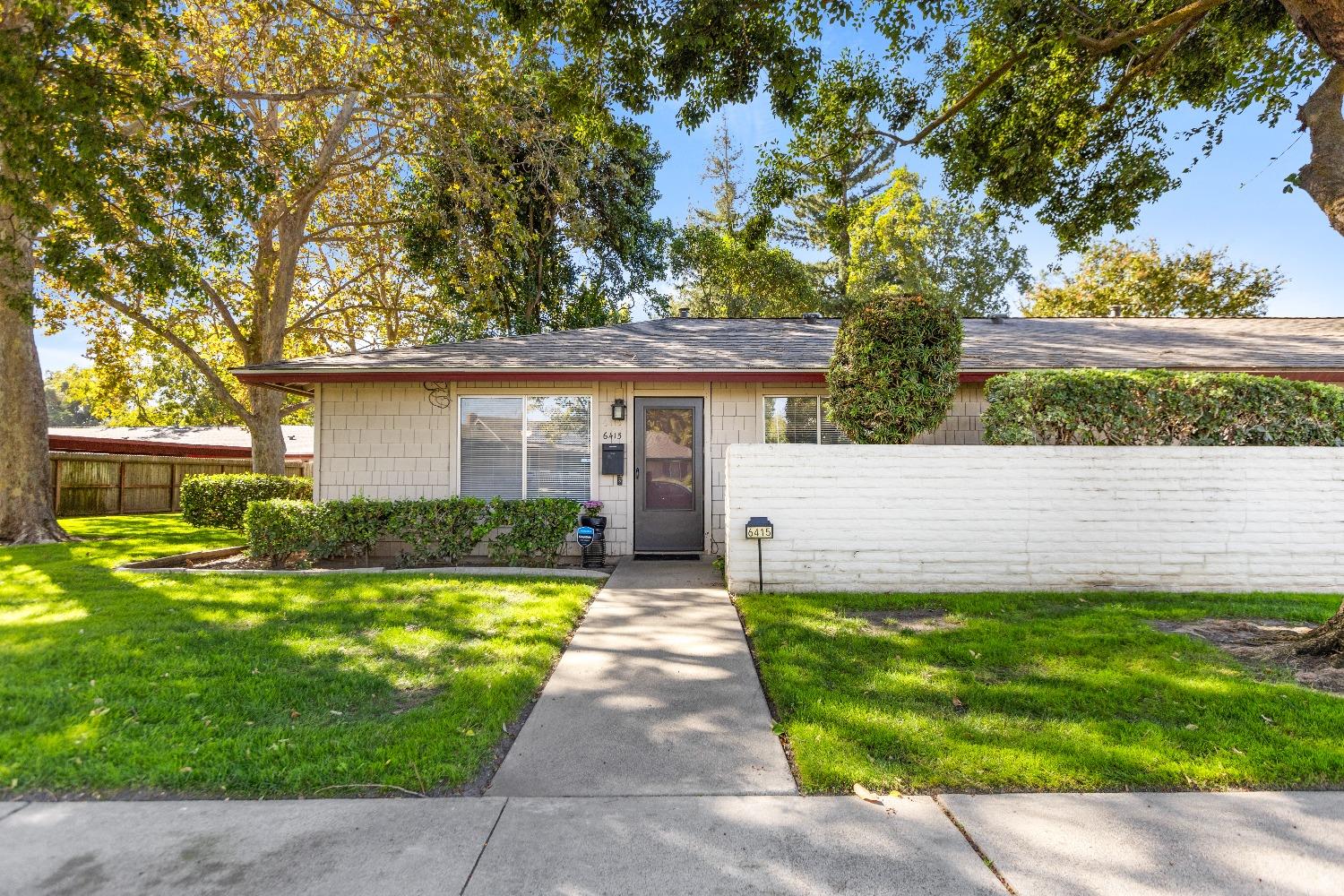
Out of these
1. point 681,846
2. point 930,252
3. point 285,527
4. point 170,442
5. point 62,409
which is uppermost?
point 930,252

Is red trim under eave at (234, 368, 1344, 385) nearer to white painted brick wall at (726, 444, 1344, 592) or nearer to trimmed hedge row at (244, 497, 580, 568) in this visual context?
trimmed hedge row at (244, 497, 580, 568)

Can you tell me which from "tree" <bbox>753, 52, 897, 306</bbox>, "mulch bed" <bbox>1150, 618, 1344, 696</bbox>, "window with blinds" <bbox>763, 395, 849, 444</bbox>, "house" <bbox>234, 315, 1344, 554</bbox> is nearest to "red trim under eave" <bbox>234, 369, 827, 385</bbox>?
"house" <bbox>234, 315, 1344, 554</bbox>

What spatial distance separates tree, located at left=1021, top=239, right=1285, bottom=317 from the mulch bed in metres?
16.8

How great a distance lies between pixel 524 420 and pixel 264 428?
9395 millimetres

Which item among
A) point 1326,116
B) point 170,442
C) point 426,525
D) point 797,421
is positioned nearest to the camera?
point 1326,116

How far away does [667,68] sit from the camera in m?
6.14

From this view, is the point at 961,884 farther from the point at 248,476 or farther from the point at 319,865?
the point at 248,476

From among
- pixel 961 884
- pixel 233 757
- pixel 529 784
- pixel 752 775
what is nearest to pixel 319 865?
pixel 529 784

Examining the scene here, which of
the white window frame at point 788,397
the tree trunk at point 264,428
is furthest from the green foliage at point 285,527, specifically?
the tree trunk at point 264,428

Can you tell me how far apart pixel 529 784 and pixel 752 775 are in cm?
95

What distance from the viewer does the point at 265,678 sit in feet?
11.6

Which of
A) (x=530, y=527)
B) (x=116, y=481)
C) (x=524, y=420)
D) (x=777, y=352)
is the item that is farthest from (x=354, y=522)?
(x=116, y=481)

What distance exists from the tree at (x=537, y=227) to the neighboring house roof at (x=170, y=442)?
909 centimetres

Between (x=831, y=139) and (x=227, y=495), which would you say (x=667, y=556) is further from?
(x=227, y=495)
